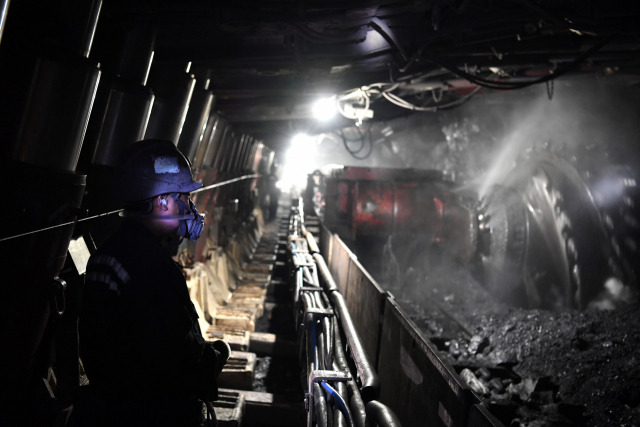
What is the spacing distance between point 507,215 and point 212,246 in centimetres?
638

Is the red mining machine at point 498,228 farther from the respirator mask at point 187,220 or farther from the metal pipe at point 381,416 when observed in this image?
the respirator mask at point 187,220

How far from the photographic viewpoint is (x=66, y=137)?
2.56 m

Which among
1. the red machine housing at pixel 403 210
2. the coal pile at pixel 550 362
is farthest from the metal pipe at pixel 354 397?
the red machine housing at pixel 403 210

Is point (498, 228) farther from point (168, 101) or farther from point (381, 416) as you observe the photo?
point (381, 416)

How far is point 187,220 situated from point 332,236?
577cm

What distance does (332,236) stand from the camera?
793 centimetres

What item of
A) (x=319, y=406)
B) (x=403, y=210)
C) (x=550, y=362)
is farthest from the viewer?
(x=403, y=210)

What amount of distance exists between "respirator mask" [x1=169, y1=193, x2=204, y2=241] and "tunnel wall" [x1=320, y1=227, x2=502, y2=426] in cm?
160

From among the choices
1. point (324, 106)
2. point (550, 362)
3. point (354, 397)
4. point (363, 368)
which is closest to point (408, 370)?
point (363, 368)

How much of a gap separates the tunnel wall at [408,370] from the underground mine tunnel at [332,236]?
0.9 inches

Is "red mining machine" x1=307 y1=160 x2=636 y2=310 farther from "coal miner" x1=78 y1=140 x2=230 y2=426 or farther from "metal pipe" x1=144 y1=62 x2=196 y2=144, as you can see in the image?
"coal miner" x1=78 y1=140 x2=230 y2=426

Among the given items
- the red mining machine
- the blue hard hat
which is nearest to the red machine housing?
the red mining machine

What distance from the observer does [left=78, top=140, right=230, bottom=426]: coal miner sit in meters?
1.79

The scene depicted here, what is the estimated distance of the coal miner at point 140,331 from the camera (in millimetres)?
1787
